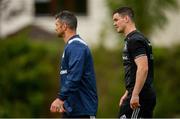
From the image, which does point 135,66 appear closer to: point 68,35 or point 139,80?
point 139,80

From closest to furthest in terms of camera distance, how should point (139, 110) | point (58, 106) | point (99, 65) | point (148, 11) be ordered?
1. point (58, 106)
2. point (139, 110)
3. point (99, 65)
4. point (148, 11)

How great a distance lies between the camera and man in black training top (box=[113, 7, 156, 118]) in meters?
10.2

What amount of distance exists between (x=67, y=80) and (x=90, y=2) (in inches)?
791

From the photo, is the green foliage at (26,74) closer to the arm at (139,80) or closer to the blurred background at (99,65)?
the blurred background at (99,65)

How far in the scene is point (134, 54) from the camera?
1031 centimetres

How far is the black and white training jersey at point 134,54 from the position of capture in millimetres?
10312

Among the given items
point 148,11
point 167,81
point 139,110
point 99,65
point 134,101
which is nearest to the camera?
point 134,101

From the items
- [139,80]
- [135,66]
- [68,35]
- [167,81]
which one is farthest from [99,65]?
[139,80]

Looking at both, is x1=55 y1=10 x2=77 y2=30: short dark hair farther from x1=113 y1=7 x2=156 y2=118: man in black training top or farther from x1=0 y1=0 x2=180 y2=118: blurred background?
x1=0 y1=0 x2=180 y2=118: blurred background

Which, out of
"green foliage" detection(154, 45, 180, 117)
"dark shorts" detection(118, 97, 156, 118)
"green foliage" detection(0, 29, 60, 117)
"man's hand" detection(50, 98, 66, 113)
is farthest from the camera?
"green foliage" detection(0, 29, 60, 117)

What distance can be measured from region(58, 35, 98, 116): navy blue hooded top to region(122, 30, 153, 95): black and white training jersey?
402 millimetres

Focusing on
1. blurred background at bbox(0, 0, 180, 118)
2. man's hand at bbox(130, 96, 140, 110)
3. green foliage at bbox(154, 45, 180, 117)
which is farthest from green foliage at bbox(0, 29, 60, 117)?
man's hand at bbox(130, 96, 140, 110)

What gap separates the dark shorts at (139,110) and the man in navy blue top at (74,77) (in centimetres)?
34

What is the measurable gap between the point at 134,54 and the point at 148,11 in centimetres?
1529
